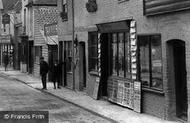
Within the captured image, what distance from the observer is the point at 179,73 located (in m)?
11.5

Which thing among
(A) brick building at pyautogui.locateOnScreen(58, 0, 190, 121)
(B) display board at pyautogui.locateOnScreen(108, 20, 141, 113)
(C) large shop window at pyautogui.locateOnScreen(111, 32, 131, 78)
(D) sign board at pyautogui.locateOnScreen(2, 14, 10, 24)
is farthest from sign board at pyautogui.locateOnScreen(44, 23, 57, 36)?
(D) sign board at pyautogui.locateOnScreen(2, 14, 10, 24)

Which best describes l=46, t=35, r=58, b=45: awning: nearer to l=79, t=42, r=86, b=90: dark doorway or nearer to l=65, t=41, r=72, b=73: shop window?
l=65, t=41, r=72, b=73: shop window

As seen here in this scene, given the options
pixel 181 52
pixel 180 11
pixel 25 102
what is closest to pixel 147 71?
pixel 181 52

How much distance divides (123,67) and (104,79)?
201 centimetres

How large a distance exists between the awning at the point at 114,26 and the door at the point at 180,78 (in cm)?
292

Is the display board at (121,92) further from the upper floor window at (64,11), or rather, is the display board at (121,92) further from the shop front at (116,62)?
the upper floor window at (64,11)

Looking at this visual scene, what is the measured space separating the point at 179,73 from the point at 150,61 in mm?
1326

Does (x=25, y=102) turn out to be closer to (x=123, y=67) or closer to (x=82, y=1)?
(x=123, y=67)

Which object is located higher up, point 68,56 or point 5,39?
point 5,39

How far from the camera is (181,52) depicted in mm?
11438

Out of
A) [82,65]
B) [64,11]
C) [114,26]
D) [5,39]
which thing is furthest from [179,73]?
[5,39]

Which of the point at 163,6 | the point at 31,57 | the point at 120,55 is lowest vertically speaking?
the point at 31,57

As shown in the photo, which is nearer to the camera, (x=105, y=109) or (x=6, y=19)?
(x=105, y=109)

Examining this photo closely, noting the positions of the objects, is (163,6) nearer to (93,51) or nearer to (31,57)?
(93,51)
